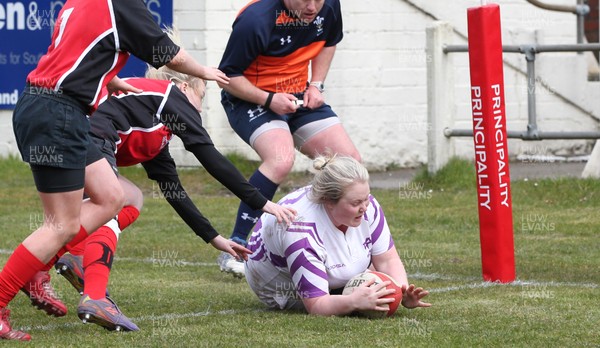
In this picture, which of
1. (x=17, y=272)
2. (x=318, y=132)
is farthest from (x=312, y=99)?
(x=17, y=272)

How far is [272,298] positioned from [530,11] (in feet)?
28.9

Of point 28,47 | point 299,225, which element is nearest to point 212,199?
point 28,47

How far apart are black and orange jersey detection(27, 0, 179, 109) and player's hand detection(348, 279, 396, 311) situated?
54.0 inches

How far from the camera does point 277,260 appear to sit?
18.5ft

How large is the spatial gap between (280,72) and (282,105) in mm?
348

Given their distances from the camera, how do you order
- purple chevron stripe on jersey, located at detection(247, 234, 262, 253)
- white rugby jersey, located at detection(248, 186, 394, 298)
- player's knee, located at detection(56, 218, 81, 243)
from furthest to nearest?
1. purple chevron stripe on jersey, located at detection(247, 234, 262, 253)
2. white rugby jersey, located at detection(248, 186, 394, 298)
3. player's knee, located at detection(56, 218, 81, 243)

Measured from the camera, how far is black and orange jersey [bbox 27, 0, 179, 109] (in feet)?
15.8

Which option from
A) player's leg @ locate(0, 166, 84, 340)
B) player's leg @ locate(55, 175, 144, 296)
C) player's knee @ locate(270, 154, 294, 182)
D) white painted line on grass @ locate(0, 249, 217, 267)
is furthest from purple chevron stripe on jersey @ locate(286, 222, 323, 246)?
white painted line on grass @ locate(0, 249, 217, 267)

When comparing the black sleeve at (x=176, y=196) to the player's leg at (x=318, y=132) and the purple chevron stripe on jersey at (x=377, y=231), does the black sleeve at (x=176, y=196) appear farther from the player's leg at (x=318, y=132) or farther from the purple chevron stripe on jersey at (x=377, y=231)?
the player's leg at (x=318, y=132)

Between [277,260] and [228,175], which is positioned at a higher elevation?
[228,175]

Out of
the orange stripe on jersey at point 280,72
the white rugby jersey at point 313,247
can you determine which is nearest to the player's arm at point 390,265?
the white rugby jersey at point 313,247

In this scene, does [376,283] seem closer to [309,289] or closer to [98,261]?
[309,289]

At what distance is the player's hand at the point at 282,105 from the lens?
7.11 meters

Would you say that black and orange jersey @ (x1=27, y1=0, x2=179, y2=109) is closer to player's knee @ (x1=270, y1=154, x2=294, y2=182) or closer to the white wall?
player's knee @ (x1=270, y1=154, x2=294, y2=182)
